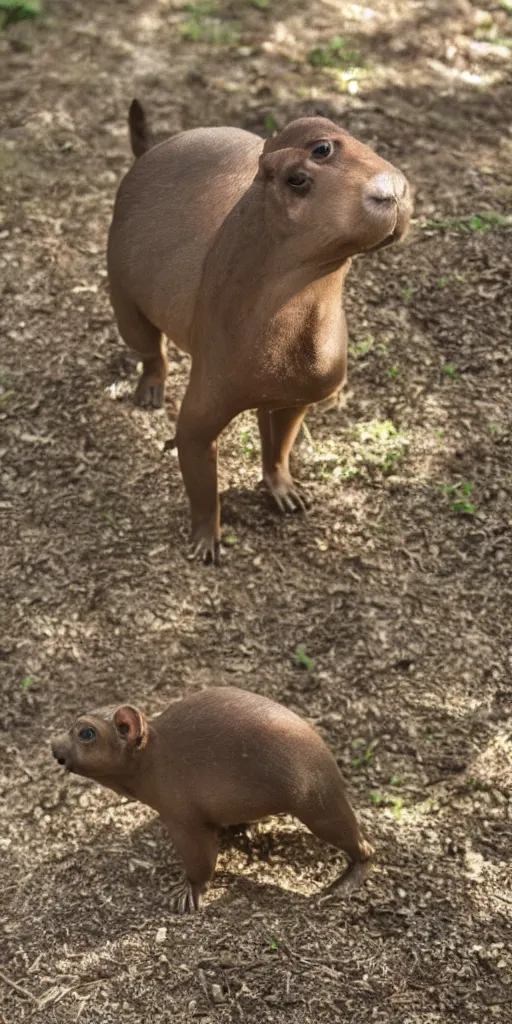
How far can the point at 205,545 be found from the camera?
6227 mm

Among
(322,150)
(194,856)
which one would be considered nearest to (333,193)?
(322,150)

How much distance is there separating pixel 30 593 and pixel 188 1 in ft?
18.3

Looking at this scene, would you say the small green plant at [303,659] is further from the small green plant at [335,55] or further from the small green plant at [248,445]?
the small green plant at [335,55]

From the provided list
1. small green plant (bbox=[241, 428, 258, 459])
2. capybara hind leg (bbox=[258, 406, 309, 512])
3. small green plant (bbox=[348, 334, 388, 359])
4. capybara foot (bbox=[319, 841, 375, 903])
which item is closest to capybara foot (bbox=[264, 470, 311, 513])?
capybara hind leg (bbox=[258, 406, 309, 512])

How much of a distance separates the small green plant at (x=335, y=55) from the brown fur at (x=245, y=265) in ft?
10.2

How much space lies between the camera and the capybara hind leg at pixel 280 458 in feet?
20.0

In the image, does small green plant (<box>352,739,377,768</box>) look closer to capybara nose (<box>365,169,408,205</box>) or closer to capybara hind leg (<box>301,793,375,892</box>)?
capybara hind leg (<box>301,793,375,892</box>)

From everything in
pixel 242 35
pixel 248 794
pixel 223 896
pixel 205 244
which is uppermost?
pixel 205 244

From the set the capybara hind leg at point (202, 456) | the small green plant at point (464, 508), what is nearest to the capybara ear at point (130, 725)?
the capybara hind leg at point (202, 456)

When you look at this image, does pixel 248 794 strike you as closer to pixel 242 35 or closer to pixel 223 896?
pixel 223 896

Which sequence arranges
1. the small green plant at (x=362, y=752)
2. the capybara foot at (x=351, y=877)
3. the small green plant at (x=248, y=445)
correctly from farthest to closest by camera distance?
the small green plant at (x=248, y=445) < the small green plant at (x=362, y=752) < the capybara foot at (x=351, y=877)

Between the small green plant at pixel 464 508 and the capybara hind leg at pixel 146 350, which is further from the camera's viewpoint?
the small green plant at pixel 464 508

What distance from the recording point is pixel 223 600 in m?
6.12

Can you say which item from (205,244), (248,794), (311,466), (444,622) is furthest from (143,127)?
(248,794)
